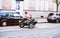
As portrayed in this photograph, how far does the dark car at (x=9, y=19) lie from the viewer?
→ 65.7 feet

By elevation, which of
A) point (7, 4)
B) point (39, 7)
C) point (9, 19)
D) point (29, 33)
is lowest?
point (29, 33)

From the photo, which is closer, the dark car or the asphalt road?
the asphalt road

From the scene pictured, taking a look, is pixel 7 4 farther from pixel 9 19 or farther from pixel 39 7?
pixel 9 19

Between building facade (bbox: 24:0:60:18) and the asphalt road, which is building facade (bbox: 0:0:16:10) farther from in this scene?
the asphalt road

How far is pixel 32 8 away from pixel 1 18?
13.5 metres

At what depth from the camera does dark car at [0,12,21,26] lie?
20.0m

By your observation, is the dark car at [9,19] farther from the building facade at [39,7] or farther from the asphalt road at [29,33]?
the building facade at [39,7]

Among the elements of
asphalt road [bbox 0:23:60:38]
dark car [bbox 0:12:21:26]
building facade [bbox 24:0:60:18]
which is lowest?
asphalt road [bbox 0:23:60:38]

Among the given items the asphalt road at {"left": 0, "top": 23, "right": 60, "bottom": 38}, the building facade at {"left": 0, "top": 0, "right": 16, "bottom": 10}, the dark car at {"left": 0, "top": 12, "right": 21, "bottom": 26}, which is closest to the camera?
the asphalt road at {"left": 0, "top": 23, "right": 60, "bottom": 38}

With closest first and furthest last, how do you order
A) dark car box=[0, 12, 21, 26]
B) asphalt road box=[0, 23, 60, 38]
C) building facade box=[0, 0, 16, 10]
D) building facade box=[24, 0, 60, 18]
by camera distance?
asphalt road box=[0, 23, 60, 38] < dark car box=[0, 12, 21, 26] < building facade box=[0, 0, 16, 10] < building facade box=[24, 0, 60, 18]

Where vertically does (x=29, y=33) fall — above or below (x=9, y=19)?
below

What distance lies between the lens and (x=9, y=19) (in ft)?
67.1

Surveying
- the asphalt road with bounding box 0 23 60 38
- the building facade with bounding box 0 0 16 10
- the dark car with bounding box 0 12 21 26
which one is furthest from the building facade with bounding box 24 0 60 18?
the asphalt road with bounding box 0 23 60 38

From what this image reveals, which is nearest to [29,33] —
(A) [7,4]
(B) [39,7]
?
(A) [7,4]
